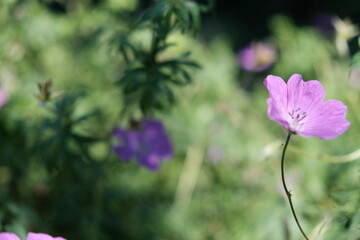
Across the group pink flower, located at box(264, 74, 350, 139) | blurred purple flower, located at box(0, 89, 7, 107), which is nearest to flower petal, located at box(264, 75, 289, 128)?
pink flower, located at box(264, 74, 350, 139)

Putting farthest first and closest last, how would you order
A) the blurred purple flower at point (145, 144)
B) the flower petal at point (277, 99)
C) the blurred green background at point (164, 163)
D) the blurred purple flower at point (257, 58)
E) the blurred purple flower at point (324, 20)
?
the blurred purple flower at point (324, 20) < the blurred purple flower at point (257, 58) < the blurred purple flower at point (145, 144) < the blurred green background at point (164, 163) < the flower petal at point (277, 99)

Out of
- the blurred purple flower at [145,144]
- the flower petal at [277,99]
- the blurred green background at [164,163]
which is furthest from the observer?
the blurred purple flower at [145,144]

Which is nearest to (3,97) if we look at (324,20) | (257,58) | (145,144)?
(145,144)

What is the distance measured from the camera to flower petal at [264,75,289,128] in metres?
0.79

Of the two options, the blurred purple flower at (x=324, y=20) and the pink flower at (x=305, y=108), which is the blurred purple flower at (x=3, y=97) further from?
the blurred purple flower at (x=324, y=20)

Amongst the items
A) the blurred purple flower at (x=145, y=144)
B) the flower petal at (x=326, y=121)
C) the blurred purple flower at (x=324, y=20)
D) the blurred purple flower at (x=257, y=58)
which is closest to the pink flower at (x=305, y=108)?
the flower petal at (x=326, y=121)

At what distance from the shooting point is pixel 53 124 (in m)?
1.32

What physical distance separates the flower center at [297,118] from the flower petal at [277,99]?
0.04ft

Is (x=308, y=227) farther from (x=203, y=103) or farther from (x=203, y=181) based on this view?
(x=203, y=103)

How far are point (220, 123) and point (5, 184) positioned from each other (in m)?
0.89

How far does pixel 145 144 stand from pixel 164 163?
601 millimetres

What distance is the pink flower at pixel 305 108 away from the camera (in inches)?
31.9

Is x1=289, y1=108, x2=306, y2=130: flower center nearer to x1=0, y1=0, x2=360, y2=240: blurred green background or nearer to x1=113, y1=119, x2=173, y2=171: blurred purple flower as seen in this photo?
x1=0, y1=0, x2=360, y2=240: blurred green background

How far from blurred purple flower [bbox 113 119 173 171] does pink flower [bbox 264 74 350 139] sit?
0.75 metres
